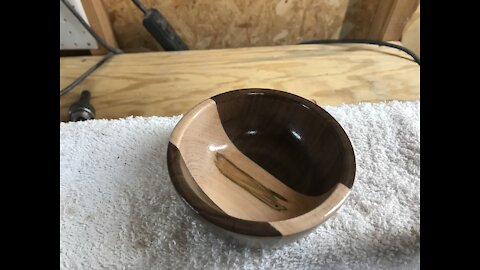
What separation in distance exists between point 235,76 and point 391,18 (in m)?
0.39

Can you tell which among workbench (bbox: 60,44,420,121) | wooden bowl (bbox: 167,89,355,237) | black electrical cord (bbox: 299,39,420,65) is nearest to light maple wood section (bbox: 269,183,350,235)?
wooden bowl (bbox: 167,89,355,237)

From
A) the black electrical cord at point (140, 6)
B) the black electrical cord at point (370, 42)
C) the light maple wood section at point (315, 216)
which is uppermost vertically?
the black electrical cord at point (140, 6)

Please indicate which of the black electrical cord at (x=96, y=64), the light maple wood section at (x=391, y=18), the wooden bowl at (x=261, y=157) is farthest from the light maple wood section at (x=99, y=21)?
the light maple wood section at (x=391, y=18)

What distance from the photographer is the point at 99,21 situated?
91cm

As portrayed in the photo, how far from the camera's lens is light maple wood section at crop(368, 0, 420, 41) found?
96 centimetres

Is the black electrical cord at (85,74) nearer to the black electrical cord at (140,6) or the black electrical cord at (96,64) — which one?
the black electrical cord at (96,64)

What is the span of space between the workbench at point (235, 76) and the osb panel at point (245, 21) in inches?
3.0

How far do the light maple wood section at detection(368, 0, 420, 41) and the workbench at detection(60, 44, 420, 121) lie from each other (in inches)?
2.4

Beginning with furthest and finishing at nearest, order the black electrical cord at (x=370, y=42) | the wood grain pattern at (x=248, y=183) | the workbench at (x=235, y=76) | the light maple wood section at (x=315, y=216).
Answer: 1. the black electrical cord at (x=370, y=42)
2. the workbench at (x=235, y=76)
3. the wood grain pattern at (x=248, y=183)
4. the light maple wood section at (x=315, y=216)

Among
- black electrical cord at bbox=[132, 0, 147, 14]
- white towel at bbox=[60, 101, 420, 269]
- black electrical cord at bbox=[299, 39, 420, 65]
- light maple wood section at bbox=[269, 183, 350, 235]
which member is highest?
black electrical cord at bbox=[132, 0, 147, 14]

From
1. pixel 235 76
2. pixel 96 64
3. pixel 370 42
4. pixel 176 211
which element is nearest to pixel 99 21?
pixel 96 64

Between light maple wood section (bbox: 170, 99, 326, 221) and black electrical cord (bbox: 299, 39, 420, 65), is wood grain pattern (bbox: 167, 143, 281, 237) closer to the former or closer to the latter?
light maple wood section (bbox: 170, 99, 326, 221)

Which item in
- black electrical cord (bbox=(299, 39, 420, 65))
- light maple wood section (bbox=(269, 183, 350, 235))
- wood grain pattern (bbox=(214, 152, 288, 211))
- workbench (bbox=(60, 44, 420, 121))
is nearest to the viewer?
light maple wood section (bbox=(269, 183, 350, 235))

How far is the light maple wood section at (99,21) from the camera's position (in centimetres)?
88
